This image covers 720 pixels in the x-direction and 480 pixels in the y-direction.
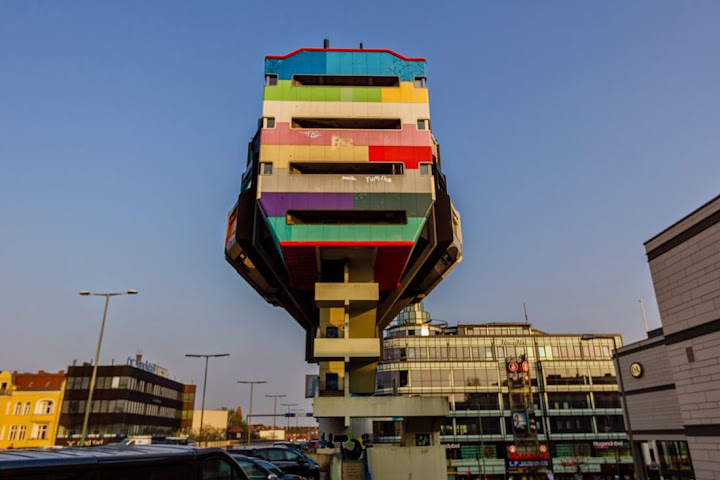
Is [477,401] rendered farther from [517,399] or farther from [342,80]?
[342,80]

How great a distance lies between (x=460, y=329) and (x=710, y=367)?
244 ft

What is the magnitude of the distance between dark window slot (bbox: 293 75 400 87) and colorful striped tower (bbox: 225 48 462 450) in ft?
0.30

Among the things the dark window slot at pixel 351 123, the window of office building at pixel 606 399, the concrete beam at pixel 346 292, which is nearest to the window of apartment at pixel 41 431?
the concrete beam at pixel 346 292

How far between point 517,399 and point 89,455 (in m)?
77.1

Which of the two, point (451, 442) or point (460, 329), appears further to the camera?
point (460, 329)

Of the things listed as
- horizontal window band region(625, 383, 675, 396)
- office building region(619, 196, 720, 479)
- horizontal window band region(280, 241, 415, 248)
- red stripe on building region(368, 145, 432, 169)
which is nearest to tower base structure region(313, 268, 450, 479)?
horizontal window band region(280, 241, 415, 248)

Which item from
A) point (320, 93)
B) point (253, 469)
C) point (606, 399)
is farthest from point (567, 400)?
point (253, 469)

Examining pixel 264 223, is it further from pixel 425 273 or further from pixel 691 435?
pixel 691 435

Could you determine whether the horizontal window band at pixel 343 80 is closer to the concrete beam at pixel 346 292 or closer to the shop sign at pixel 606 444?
the concrete beam at pixel 346 292

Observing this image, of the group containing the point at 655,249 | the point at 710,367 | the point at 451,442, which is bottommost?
the point at 451,442

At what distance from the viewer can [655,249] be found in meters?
24.8

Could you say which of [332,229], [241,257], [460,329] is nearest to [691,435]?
[332,229]

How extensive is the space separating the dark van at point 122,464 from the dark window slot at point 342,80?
1590 inches

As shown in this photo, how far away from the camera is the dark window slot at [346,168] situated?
42188 millimetres
